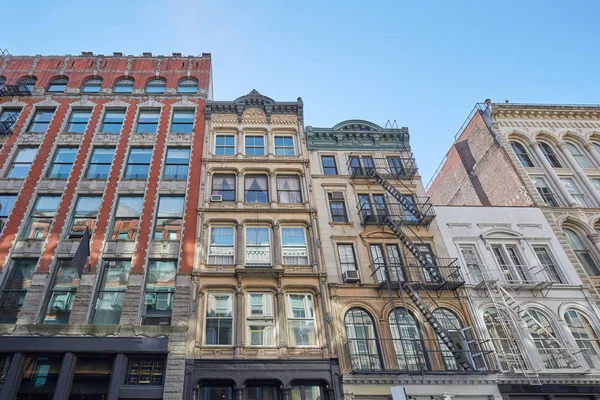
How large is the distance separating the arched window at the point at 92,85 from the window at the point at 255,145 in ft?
39.4

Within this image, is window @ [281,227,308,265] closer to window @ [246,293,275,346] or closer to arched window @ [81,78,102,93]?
window @ [246,293,275,346]

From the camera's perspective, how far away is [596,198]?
81.4ft

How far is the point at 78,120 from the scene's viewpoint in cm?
2617

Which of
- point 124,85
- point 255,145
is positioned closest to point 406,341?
point 255,145

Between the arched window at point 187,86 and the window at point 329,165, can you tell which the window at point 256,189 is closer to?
the window at point 329,165

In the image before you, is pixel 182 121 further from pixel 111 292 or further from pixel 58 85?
pixel 111 292

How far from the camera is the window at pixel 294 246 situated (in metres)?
20.6

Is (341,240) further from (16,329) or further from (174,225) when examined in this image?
(16,329)

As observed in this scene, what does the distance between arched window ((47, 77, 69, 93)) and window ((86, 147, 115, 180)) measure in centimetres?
742

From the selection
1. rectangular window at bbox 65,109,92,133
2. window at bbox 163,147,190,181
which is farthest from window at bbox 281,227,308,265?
rectangular window at bbox 65,109,92,133

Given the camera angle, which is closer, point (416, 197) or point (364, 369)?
point (364, 369)

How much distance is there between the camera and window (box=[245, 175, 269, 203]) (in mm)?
23186

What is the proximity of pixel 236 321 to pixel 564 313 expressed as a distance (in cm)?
1667

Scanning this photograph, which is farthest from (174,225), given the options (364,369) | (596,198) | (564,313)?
(596,198)
